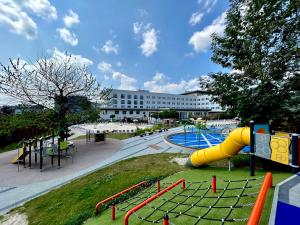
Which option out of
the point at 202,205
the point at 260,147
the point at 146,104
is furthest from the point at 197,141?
the point at 146,104

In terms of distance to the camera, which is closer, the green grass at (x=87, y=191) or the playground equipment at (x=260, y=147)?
the playground equipment at (x=260, y=147)

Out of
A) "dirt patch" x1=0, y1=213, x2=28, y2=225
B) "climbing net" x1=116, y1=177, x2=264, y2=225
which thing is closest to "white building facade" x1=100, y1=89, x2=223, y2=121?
"dirt patch" x1=0, y1=213, x2=28, y2=225

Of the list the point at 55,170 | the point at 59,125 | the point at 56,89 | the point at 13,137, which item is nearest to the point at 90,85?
the point at 56,89

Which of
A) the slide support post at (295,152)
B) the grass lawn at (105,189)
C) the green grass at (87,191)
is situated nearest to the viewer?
the slide support post at (295,152)

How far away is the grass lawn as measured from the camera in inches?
233

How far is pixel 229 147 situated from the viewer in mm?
8094

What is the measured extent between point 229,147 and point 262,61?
4049mm

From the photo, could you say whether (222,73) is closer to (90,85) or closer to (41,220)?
(41,220)

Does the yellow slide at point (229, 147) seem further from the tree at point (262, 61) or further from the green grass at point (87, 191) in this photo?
the green grass at point (87, 191)

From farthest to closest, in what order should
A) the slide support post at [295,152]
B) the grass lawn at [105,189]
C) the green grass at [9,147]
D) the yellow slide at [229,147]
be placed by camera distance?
the green grass at [9,147]
the yellow slide at [229,147]
the grass lawn at [105,189]
the slide support post at [295,152]

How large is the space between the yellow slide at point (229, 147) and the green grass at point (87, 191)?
1.40 metres

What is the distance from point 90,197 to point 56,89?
12.4 meters

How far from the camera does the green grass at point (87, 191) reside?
6303 millimetres

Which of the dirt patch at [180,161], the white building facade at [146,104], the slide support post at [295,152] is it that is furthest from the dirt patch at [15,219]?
the white building facade at [146,104]
